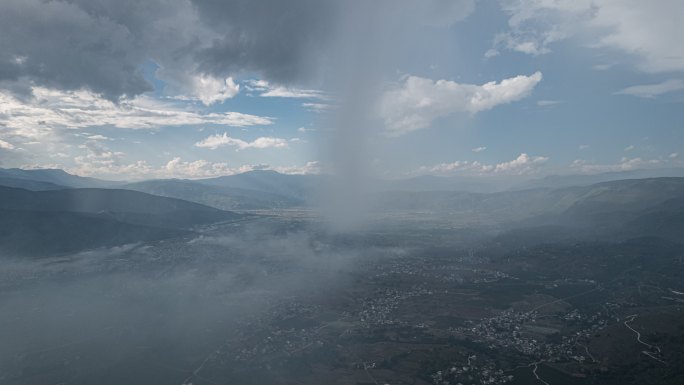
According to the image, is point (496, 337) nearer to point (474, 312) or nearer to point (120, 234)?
point (474, 312)

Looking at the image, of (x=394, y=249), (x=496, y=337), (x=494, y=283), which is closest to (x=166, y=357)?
(x=496, y=337)

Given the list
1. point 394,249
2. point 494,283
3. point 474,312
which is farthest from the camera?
point 394,249

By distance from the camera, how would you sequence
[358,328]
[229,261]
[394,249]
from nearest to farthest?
[358,328]
[229,261]
[394,249]

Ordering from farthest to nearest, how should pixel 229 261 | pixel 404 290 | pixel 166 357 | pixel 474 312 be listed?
1. pixel 229 261
2. pixel 404 290
3. pixel 474 312
4. pixel 166 357

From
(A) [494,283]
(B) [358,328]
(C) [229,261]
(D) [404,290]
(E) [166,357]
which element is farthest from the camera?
(C) [229,261]

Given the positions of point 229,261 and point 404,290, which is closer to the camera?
point 404,290

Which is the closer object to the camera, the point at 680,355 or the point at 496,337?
the point at 680,355

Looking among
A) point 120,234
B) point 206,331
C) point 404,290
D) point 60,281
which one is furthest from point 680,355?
point 120,234

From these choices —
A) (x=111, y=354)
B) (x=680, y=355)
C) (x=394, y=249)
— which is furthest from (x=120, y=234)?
(x=680, y=355)

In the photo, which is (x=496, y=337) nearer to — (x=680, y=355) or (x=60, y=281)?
(x=680, y=355)
